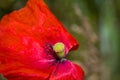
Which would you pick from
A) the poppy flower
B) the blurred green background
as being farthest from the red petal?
the blurred green background

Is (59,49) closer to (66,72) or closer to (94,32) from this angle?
(66,72)

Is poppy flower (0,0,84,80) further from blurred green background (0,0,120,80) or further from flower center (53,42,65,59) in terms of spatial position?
blurred green background (0,0,120,80)

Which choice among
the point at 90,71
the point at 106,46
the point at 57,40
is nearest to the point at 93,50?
the point at 90,71

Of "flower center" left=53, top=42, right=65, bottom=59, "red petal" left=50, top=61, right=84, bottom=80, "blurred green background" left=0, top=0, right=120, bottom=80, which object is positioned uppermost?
"flower center" left=53, top=42, right=65, bottom=59

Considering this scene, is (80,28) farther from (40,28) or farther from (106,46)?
(40,28)

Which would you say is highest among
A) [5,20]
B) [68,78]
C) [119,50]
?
[5,20]

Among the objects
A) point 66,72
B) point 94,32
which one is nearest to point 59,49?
point 66,72
